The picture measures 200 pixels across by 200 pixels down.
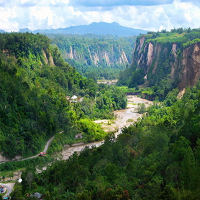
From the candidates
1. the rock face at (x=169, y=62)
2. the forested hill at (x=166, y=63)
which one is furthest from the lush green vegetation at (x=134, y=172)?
the forested hill at (x=166, y=63)

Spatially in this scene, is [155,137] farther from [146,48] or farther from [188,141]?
[146,48]

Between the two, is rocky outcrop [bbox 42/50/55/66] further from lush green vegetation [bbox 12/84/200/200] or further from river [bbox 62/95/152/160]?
lush green vegetation [bbox 12/84/200/200]

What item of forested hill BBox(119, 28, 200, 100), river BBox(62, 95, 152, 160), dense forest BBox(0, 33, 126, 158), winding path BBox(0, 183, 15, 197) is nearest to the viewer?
winding path BBox(0, 183, 15, 197)

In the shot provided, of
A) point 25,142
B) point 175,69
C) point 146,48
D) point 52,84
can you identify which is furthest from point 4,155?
point 146,48

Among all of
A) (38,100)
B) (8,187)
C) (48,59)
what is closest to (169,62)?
(48,59)

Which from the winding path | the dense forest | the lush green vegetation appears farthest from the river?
the winding path

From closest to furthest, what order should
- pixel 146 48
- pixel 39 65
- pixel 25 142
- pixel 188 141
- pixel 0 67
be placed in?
pixel 188 141 → pixel 25 142 → pixel 0 67 → pixel 39 65 → pixel 146 48

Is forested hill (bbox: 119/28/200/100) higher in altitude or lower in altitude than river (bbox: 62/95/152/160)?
higher
